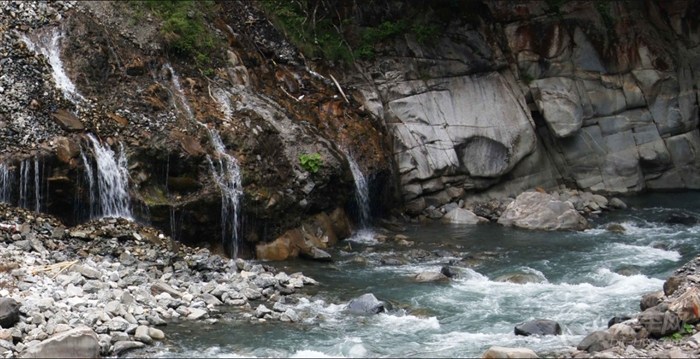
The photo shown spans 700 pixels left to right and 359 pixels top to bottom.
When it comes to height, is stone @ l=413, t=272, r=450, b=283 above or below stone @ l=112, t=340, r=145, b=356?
above

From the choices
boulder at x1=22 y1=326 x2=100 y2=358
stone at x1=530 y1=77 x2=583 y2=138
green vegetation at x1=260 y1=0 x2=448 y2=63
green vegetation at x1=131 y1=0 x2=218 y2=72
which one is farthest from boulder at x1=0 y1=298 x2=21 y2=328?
stone at x1=530 y1=77 x2=583 y2=138

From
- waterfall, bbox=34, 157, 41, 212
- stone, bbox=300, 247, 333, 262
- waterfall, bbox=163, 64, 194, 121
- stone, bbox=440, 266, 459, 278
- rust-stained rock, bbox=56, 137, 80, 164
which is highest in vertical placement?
waterfall, bbox=163, 64, 194, 121

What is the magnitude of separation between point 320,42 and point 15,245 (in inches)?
406

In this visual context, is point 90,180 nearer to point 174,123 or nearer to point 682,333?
point 174,123

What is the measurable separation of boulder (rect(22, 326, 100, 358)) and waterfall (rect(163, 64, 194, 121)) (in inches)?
285

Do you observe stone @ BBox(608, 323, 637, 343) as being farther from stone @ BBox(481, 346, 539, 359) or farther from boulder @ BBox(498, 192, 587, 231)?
boulder @ BBox(498, 192, 587, 231)

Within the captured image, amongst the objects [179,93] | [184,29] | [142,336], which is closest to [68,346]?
[142,336]

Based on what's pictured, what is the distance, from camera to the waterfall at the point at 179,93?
16.4 metres

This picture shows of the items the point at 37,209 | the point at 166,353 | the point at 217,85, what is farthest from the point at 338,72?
the point at 166,353

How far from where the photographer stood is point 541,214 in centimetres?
1884

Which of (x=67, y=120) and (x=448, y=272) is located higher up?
(x=67, y=120)

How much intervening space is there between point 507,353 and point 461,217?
10.1 meters

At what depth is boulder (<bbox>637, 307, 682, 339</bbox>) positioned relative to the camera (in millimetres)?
9945

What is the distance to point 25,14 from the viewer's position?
1650 centimetres
